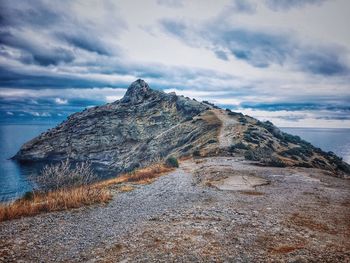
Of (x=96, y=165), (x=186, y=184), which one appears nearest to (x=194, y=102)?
(x=96, y=165)

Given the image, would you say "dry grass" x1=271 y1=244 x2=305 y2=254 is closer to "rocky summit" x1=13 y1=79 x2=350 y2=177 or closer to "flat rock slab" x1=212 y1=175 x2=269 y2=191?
"flat rock slab" x1=212 y1=175 x2=269 y2=191

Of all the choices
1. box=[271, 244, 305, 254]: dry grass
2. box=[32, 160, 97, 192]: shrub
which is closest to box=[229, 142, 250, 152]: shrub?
box=[32, 160, 97, 192]: shrub

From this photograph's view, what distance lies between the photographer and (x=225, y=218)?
12.0 m

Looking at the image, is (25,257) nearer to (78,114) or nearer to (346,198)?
(346,198)

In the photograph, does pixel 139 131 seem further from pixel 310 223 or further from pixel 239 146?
pixel 310 223

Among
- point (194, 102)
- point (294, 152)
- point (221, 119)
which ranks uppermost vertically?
point (194, 102)

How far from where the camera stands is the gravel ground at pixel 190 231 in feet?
27.5

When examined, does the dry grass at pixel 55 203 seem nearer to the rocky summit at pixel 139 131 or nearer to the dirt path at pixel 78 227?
the dirt path at pixel 78 227

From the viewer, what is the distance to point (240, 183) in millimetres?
20859

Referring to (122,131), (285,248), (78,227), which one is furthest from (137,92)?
(285,248)

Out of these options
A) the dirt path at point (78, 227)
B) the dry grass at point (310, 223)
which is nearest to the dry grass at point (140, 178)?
the dirt path at point (78, 227)

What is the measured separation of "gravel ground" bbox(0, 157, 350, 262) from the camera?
837cm

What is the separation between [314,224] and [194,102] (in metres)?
79.2

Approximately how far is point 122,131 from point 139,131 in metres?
6.55
